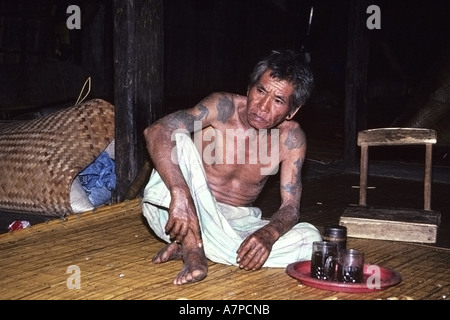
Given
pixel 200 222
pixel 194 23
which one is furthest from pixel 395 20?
pixel 200 222

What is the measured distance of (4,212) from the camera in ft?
19.0

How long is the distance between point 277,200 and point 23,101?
20.7ft

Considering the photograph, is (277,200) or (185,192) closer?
(185,192)

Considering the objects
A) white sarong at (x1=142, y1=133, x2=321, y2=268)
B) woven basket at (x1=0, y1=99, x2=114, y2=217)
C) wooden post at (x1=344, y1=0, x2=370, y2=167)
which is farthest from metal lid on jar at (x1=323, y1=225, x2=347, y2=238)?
wooden post at (x1=344, y1=0, x2=370, y2=167)

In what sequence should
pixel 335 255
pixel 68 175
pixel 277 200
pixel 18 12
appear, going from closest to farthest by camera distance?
pixel 335 255, pixel 68 175, pixel 277 200, pixel 18 12

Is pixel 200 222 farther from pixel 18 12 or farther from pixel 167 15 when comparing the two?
pixel 167 15

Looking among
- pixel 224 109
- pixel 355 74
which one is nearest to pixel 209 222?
pixel 224 109

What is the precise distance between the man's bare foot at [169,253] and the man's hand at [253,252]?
39 centimetres

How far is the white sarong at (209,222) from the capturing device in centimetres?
393

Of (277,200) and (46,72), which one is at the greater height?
(46,72)

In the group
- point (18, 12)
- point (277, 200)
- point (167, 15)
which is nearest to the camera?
point (277, 200)

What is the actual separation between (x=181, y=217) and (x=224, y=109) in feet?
3.02

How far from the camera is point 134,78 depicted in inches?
216

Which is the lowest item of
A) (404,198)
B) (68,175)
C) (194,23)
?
(404,198)
